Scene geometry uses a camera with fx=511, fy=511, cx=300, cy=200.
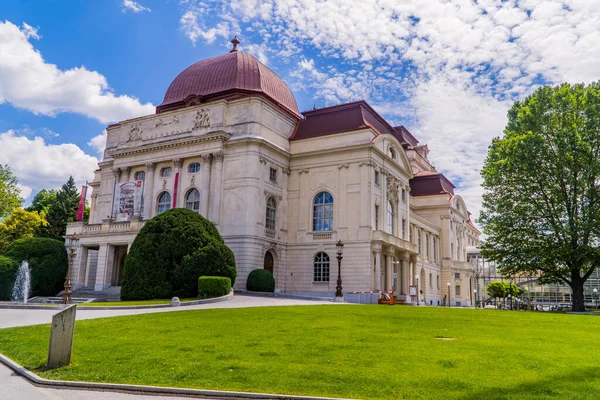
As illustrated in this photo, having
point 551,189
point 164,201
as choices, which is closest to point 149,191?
point 164,201

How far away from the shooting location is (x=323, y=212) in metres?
45.8

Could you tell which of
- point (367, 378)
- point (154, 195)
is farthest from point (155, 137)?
point (367, 378)

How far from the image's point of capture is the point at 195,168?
46844mm

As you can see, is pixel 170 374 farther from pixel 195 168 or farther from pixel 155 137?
pixel 155 137

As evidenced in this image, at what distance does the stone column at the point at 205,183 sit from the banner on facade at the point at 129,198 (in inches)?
285

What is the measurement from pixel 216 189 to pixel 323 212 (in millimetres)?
9687

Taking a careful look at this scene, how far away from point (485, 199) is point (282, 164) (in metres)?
18.0

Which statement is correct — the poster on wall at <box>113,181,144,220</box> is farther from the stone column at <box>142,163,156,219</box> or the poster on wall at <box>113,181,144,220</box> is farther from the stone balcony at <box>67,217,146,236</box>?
the stone balcony at <box>67,217,146,236</box>

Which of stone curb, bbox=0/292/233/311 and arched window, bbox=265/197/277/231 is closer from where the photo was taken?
stone curb, bbox=0/292/233/311

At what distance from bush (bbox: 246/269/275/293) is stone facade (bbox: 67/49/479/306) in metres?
1.30

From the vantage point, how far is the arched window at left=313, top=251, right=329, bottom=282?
44153 mm

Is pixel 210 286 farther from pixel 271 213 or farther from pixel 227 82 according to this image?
pixel 227 82

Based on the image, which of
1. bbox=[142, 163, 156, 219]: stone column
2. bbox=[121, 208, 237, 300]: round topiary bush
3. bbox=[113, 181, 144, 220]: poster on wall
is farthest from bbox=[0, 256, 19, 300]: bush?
bbox=[142, 163, 156, 219]: stone column

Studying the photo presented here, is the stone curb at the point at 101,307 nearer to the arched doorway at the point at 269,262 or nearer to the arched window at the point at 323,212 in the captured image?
the arched doorway at the point at 269,262
